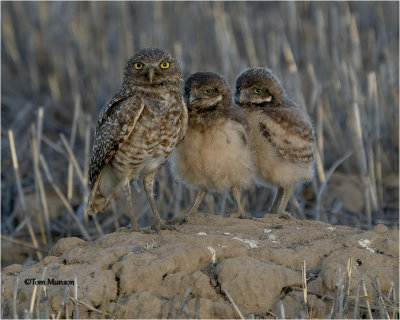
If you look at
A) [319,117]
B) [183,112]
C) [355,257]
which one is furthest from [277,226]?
[319,117]

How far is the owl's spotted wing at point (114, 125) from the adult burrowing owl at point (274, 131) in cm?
104

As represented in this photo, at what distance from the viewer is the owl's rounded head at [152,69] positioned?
557 cm

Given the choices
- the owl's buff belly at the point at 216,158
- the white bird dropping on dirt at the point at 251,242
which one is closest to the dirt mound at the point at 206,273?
the white bird dropping on dirt at the point at 251,242

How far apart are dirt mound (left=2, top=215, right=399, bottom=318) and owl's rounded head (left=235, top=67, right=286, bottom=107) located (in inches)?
61.0

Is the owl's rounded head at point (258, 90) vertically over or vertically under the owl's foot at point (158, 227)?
over

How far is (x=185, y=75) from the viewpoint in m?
9.96

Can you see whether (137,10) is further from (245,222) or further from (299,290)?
(299,290)

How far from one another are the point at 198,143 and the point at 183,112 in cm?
27

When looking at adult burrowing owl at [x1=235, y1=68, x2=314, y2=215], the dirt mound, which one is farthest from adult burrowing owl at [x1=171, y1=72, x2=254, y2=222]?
the dirt mound

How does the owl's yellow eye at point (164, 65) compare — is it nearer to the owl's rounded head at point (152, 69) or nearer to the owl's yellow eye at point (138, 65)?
the owl's rounded head at point (152, 69)

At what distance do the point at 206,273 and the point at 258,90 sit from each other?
2159mm

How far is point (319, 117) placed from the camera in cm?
820

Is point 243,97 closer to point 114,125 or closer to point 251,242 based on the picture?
point 114,125

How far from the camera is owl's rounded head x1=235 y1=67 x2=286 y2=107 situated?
6.09 meters
